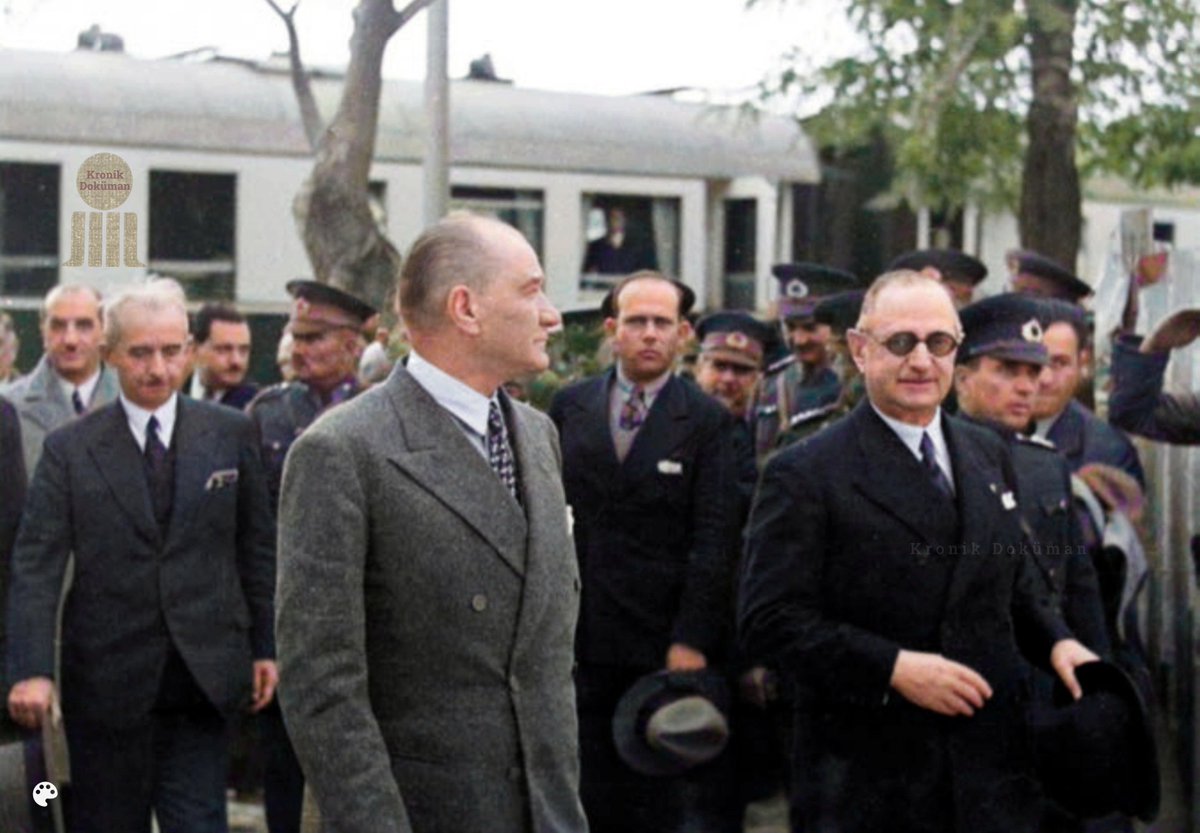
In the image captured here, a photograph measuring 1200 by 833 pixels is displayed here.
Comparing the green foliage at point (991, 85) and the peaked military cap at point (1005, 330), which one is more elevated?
the green foliage at point (991, 85)

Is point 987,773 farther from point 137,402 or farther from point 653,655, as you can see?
point 137,402

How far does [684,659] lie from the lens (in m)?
7.53

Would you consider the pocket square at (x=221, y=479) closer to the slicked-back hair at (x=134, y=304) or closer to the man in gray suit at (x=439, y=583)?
the slicked-back hair at (x=134, y=304)

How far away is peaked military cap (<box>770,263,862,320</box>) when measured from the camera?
30.2ft

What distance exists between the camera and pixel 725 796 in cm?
795

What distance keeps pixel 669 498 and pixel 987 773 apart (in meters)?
2.17

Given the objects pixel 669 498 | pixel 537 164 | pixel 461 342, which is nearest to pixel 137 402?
pixel 669 498

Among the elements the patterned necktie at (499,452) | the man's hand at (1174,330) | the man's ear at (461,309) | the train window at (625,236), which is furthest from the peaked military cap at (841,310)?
the man's ear at (461,309)

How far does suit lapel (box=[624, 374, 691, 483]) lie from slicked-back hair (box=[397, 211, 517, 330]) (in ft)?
11.1

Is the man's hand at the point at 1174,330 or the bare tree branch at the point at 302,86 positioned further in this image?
the bare tree branch at the point at 302,86

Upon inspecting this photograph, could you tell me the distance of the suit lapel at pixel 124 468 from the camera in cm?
684

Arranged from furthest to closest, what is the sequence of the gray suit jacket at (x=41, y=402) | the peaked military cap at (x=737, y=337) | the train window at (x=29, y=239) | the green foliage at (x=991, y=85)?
the green foliage at (x=991, y=85)
the train window at (x=29, y=239)
the peaked military cap at (x=737, y=337)
the gray suit jacket at (x=41, y=402)

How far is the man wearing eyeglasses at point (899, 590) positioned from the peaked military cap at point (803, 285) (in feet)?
11.0

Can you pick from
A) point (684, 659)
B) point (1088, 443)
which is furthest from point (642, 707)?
point (1088, 443)
